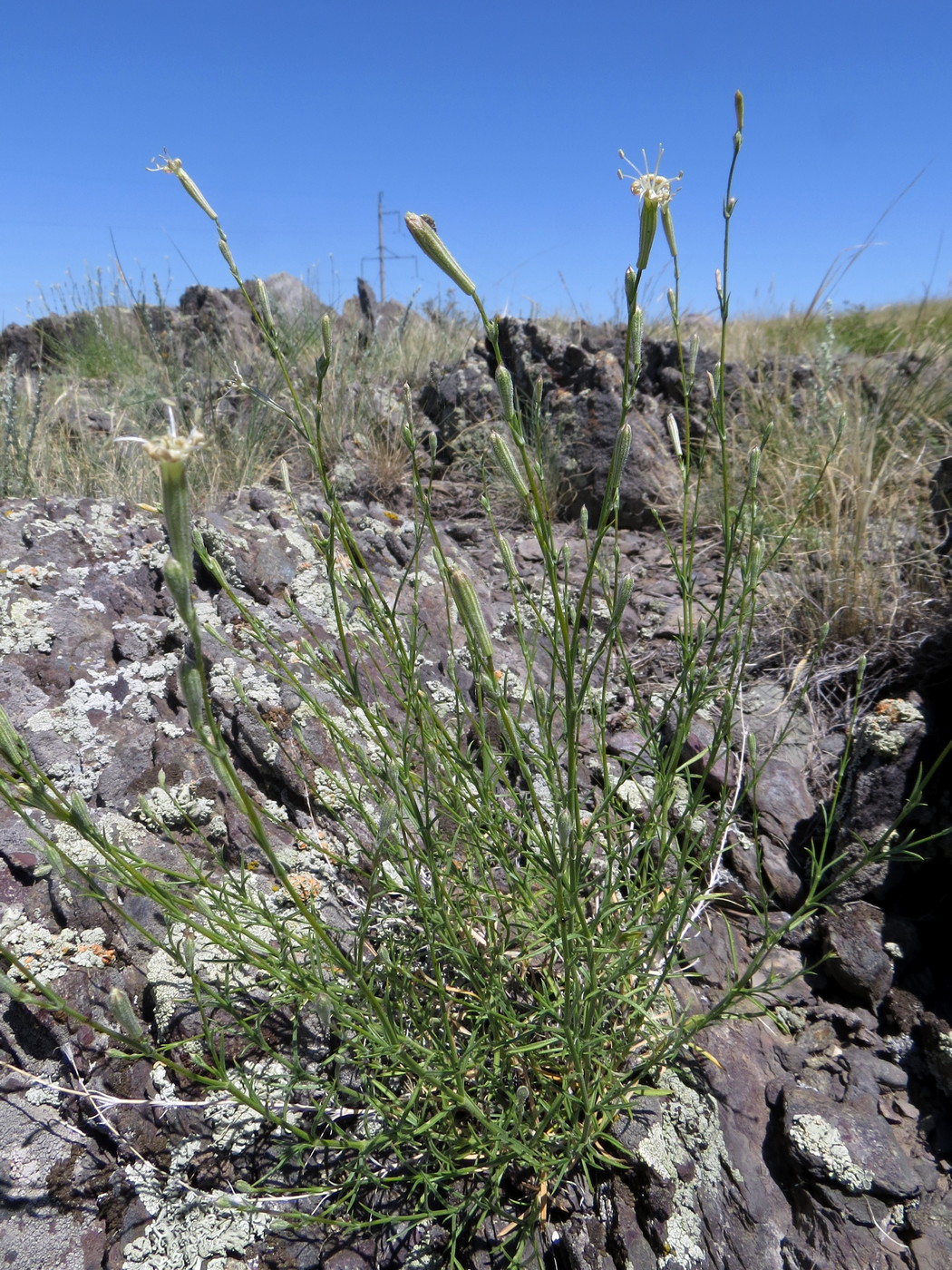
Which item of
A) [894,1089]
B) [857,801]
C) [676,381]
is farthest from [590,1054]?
[676,381]

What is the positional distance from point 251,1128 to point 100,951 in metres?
0.46

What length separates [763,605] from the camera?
9.48 feet

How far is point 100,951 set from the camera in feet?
5.19

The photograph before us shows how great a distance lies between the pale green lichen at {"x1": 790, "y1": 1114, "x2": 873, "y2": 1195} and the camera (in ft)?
4.81

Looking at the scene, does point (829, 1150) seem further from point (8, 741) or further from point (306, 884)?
point (8, 741)

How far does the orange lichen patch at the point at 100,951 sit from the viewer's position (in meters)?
1.57

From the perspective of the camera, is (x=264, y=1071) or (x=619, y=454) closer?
(x=619, y=454)

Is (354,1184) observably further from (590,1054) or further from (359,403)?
(359,403)

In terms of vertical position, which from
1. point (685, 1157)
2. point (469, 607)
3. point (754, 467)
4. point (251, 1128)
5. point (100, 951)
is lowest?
point (685, 1157)

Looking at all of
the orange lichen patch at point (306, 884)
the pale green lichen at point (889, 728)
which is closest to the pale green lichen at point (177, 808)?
the orange lichen patch at point (306, 884)

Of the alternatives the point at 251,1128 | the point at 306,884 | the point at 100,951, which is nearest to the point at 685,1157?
the point at 251,1128

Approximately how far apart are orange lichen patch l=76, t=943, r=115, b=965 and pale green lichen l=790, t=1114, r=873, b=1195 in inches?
54.7

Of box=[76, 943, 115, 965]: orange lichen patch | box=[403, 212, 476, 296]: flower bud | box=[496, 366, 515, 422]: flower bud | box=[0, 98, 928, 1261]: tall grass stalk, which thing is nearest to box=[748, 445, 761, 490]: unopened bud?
box=[0, 98, 928, 1261]: tall grass stalk

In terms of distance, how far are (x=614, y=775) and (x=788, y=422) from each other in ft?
8.14
